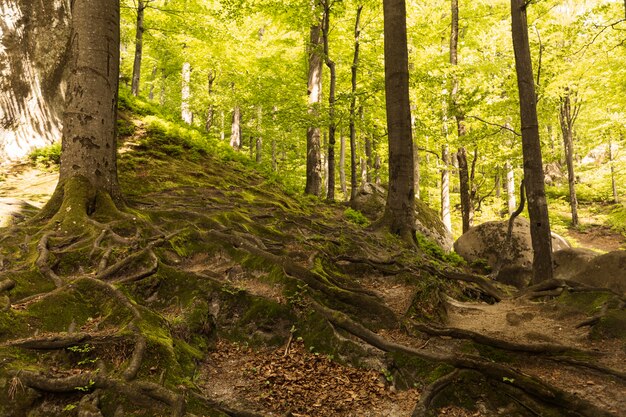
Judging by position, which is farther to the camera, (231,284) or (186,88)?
(186,88)

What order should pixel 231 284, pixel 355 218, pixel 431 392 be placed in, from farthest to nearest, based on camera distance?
pixel 355 218, pixel 231 284, pixel 431 392

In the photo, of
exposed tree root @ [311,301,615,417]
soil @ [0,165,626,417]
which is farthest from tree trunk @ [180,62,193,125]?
exposed tree root @ [311,301,615,417]

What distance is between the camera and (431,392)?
372cm

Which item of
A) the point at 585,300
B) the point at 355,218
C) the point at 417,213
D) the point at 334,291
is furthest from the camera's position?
the point at 417,213

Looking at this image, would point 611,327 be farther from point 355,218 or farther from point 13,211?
point 13,211

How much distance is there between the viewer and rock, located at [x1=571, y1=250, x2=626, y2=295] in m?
8.59

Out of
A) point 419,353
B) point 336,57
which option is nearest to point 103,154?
point 419,353

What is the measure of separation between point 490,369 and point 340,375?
→ 1.53 metres

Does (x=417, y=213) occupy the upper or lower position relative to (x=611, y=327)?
upper

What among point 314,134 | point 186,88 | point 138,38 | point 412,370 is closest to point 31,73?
point 138,38

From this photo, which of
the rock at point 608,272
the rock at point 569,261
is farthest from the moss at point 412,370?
the rock at point 569,261

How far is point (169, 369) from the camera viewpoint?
341 cm

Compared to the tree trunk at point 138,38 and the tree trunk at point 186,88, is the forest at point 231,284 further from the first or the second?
the tree trunk at point 186,88

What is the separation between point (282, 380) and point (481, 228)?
43.8ft
